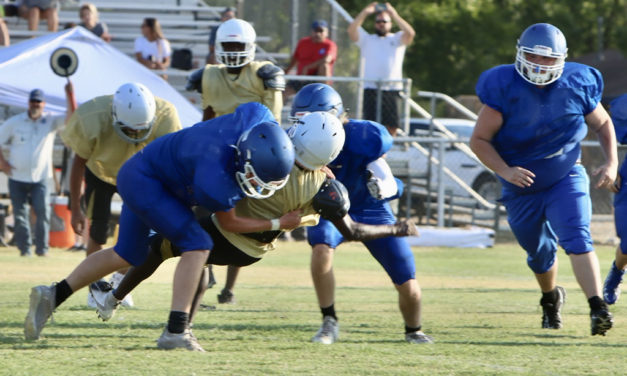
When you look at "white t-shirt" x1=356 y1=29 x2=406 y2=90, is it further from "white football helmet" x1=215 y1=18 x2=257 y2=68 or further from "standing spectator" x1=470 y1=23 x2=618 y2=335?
"standing spectator" x1=470 y1=23 x2=618 y2=335

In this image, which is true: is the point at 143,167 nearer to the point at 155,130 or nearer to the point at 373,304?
the point at 155,130

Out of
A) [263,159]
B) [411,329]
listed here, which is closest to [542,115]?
[411,329]

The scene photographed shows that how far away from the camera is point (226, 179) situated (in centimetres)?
523

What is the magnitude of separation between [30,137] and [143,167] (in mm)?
7630

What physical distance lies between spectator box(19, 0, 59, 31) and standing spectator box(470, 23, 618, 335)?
11839mm

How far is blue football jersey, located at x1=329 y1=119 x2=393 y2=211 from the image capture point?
245 inches

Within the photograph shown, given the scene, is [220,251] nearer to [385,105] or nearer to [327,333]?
[327,333]

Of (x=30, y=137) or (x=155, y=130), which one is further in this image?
(x=30, y=137)

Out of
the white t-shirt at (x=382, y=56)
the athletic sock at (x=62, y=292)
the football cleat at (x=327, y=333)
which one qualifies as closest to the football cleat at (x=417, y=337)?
the football cleat at (x=327, y=333)

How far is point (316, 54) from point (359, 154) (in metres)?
9.38

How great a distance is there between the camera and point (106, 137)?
7.49m

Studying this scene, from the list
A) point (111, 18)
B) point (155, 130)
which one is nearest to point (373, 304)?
point (155, 130)

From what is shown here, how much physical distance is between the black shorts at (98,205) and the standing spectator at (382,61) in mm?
7507

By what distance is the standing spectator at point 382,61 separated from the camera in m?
14.9
